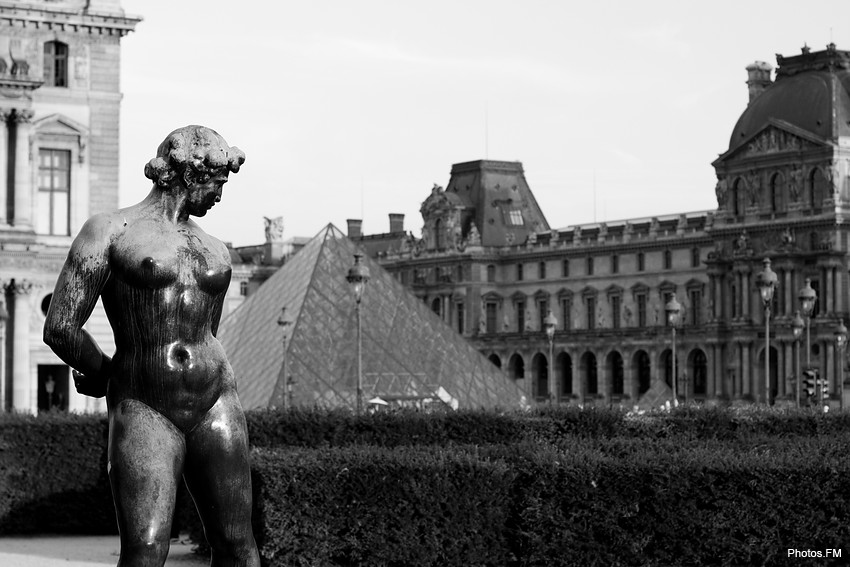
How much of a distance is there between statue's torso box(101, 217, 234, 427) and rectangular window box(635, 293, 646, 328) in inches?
3459

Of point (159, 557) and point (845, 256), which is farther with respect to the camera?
point (845, 256)

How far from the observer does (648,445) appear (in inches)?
613

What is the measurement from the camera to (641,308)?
306 ft

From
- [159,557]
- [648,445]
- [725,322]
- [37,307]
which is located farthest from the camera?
[725,322]

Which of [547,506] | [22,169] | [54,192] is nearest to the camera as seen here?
[547,506]

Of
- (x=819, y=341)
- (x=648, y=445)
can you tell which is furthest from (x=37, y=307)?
(x=819, y=341)

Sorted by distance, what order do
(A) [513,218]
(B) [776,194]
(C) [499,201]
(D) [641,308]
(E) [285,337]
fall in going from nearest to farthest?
(E) [285,337] < (B) [776,194] < (D) [641,308] < (C) [499,201] < (A) [513,218]

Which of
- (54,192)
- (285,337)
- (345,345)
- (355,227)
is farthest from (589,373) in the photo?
(285,337)

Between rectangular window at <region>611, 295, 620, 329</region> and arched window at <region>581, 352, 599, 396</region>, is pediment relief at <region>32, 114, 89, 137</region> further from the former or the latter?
rectangular window at <region>611, 295, 620, 329</region>

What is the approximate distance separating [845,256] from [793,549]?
6614cm

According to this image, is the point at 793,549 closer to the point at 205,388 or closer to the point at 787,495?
the point at 787,495

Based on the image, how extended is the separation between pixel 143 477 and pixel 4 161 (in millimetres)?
35265

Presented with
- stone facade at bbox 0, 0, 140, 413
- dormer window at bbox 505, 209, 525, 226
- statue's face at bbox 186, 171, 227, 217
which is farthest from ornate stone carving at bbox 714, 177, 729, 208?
statue's face at bbox 186, 171, 227, 217

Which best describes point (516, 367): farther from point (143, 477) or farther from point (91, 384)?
point (143, 477)
